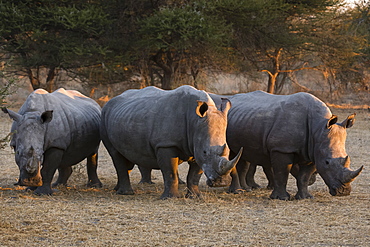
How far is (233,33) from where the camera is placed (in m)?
23.2

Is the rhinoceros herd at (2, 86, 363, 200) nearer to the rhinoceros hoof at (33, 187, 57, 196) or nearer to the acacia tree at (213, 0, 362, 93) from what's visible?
the rhinoceros hoof at (33, 187, 57, 196)

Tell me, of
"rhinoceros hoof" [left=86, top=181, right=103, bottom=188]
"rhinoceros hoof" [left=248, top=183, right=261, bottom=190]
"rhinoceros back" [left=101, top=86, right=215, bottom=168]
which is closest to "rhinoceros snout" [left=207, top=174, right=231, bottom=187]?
"rhinoceros back" [left=101, top=86, right=215, bottom=168]

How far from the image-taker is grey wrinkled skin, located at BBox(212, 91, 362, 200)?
816 centimetres

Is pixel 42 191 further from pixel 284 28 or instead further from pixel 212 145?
pixel 284 28

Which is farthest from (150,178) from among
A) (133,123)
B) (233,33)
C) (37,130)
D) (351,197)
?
(233,33)

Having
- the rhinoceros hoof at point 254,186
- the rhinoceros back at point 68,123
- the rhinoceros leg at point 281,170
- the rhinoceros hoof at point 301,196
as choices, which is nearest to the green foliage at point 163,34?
the rhinoceros back at point 68,123

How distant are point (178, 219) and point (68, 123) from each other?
2930mm

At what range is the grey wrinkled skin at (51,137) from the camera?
8243mm

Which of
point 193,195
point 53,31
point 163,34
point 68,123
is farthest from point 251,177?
point 53,31

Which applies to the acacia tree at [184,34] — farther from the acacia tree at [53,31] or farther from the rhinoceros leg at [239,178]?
the rhinoceros leg at [239,178]

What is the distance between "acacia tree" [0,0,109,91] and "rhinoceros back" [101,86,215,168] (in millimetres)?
12175

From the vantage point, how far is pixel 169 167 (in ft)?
27.2

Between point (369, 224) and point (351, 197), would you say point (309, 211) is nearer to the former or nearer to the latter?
point (369, 224)

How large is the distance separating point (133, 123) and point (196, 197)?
1439 millimetres
